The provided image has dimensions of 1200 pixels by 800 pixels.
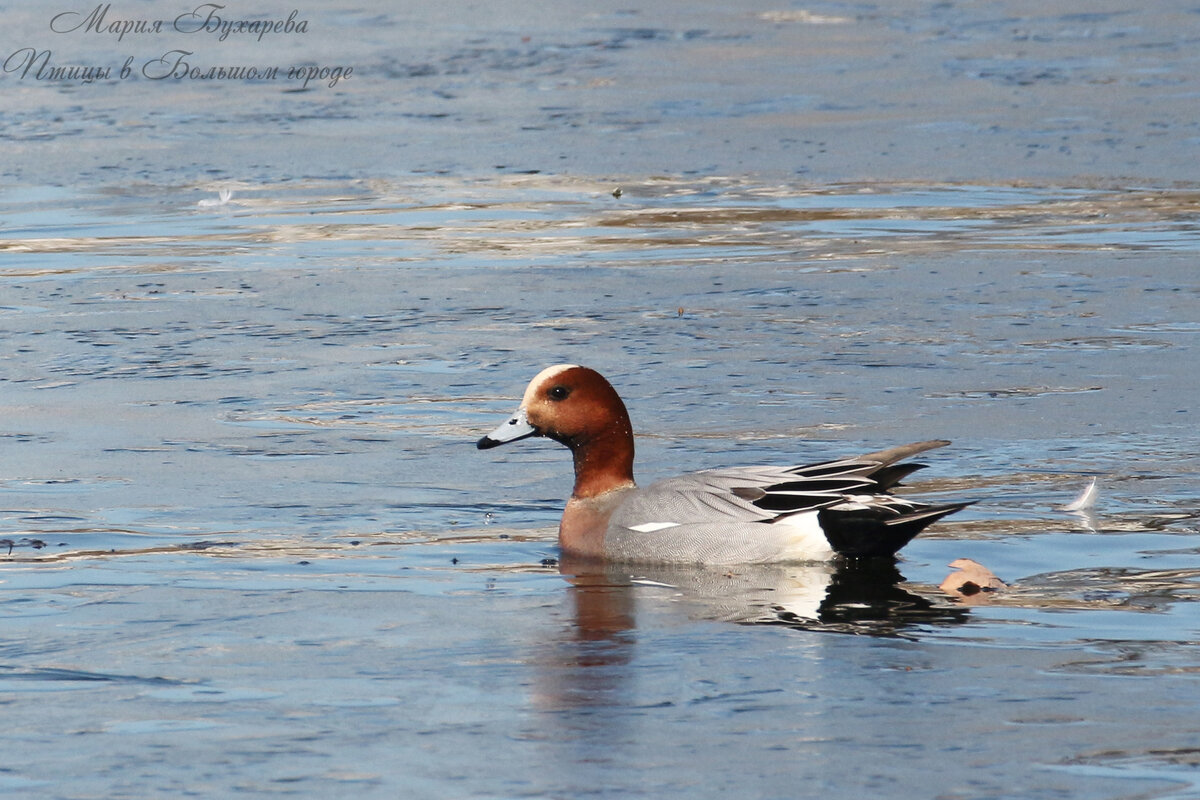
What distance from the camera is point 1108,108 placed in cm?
1478

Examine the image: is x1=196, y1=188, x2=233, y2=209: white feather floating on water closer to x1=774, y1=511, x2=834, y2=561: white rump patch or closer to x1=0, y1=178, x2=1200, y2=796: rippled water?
x1=0, y1=178, x2=1200, y2=796: rippled water

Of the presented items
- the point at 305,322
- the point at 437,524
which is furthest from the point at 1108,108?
the point at 437,524

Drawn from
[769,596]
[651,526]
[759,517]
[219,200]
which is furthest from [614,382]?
[219,200]

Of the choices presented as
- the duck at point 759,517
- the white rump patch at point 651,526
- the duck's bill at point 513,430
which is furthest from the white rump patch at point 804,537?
the duck's bill at point 513,430

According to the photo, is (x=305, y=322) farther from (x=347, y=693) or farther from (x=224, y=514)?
(x=347, y=693)

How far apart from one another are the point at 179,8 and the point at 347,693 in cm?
1637

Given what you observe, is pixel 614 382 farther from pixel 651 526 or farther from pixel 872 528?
pixel 872 528

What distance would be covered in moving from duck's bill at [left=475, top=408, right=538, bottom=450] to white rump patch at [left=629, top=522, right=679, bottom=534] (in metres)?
0.64

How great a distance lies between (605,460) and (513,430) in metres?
0.35

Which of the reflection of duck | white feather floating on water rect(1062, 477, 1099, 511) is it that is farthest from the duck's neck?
white feather floating on water rect(1062, 477, 1099, 511)

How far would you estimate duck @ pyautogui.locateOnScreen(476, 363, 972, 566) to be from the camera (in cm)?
624

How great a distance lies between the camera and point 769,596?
5.97 m

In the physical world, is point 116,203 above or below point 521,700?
above

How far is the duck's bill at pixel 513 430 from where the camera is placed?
6855 millimetres
